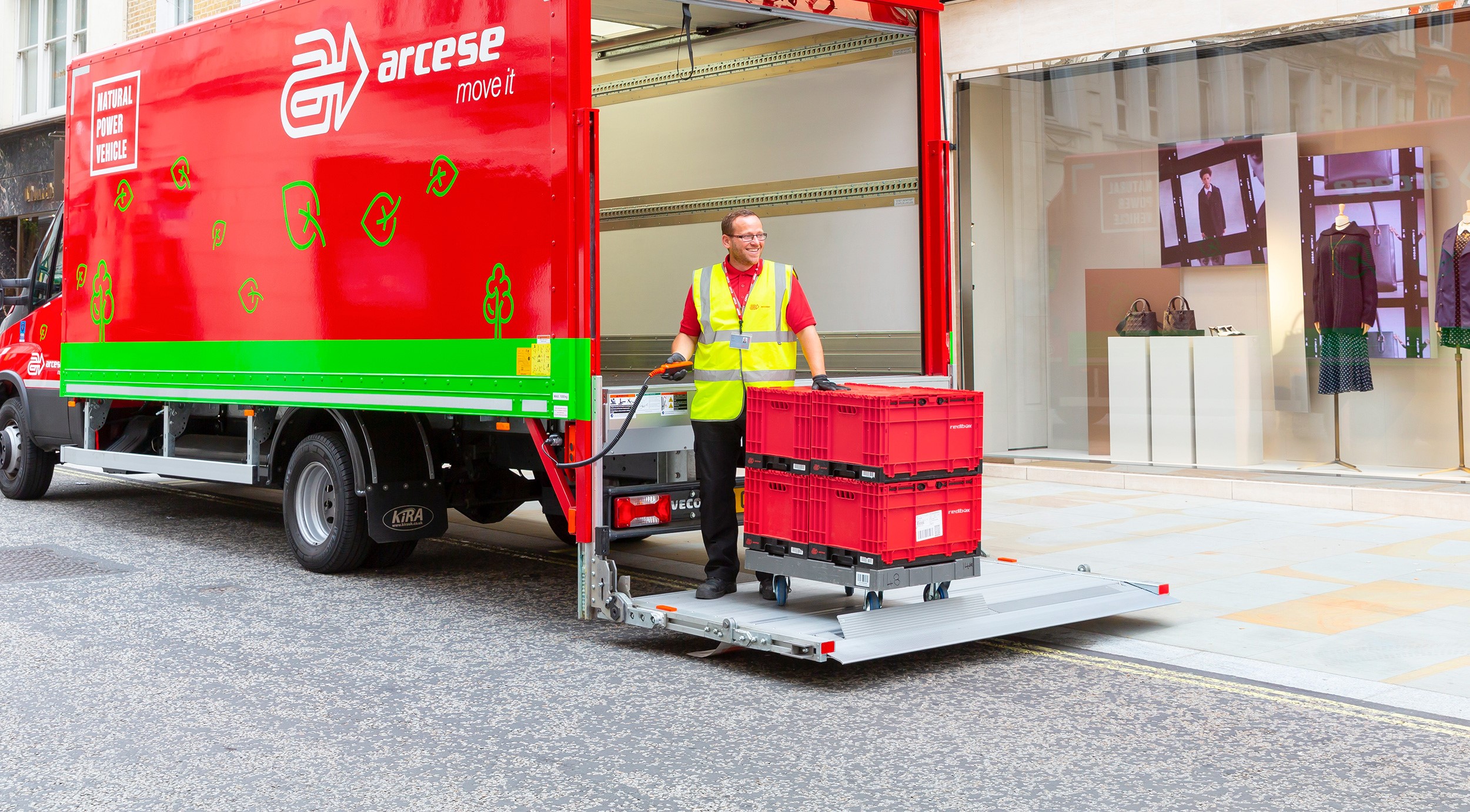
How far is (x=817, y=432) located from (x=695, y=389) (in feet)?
3.06

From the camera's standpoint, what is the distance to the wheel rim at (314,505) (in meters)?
8.48

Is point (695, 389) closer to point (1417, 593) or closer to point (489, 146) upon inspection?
point (489, 146)

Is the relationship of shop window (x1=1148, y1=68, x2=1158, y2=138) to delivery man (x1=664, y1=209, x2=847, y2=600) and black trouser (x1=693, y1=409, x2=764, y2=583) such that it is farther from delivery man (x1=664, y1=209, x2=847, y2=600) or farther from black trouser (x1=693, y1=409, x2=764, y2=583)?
black trouser (x1=693, y1=409, x2=764, y2=583)

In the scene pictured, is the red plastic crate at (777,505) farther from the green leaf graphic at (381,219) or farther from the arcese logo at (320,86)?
the arcese logo at (320,86)

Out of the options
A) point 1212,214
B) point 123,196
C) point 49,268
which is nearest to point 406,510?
point 123,196

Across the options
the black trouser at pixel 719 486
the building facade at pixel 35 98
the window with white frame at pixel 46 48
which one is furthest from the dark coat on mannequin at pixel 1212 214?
the window with white frame at pixel 46 48

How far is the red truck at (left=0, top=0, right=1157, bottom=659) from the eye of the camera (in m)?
6.68

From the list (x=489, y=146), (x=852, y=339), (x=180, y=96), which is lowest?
(x=852, y=339)

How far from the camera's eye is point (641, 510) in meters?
6.71

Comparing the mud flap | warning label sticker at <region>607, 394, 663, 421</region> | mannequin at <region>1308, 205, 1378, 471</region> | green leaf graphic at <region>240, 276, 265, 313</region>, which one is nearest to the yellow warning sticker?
warning label sticker at <region>607, 394, 663, 421</region>

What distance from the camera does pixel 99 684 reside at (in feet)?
18.8

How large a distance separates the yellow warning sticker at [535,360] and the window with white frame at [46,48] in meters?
18.1

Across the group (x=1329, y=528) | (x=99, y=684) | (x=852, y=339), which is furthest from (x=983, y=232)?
(x=99, y=684)

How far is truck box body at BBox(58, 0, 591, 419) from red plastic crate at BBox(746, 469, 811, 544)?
87 centimetres
